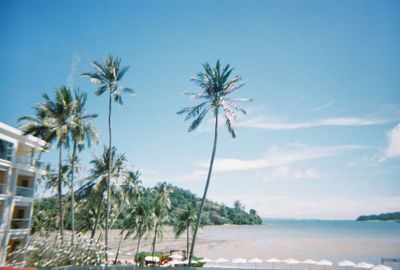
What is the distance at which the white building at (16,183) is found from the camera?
20922mm

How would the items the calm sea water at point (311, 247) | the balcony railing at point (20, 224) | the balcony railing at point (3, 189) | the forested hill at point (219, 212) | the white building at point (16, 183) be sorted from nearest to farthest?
1. the white building at point (16, 183)
2. the balcony railing at point (3, 189)
3. the balcony railing at point (20, 224)
4. the calm sea water at point (311, 247)
5. the forested hill at point (219, 212)

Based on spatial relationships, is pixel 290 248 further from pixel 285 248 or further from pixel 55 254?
pixel 55 254

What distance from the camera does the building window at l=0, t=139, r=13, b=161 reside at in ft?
69.7

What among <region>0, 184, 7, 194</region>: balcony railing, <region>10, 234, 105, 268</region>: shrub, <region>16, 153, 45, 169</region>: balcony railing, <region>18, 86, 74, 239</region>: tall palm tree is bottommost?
<region>10, 234, 105, 268</region>: shrub

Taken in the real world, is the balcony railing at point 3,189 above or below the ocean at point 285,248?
above

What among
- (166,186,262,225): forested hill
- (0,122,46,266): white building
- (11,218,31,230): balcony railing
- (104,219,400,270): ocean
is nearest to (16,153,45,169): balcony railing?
(0,122,46,266): white building

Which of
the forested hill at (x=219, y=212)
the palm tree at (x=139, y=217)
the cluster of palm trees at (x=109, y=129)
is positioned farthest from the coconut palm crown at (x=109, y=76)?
the forested hill at (x=219, y=212)

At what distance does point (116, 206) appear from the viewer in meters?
38.5

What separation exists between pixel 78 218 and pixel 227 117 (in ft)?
101

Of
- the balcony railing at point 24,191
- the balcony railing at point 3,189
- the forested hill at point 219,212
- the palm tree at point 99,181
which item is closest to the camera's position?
the balcony railing at point 3,189

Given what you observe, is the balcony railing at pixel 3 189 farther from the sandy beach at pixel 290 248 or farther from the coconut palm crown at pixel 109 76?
the sandy beach at pixel 290 248

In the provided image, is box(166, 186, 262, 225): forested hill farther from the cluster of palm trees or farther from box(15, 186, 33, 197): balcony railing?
box(15, 186, 33, 197): balcony railing

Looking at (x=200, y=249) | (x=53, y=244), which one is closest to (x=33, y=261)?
(x=53, y=244)

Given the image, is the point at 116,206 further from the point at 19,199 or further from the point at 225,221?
the point at 225,221
